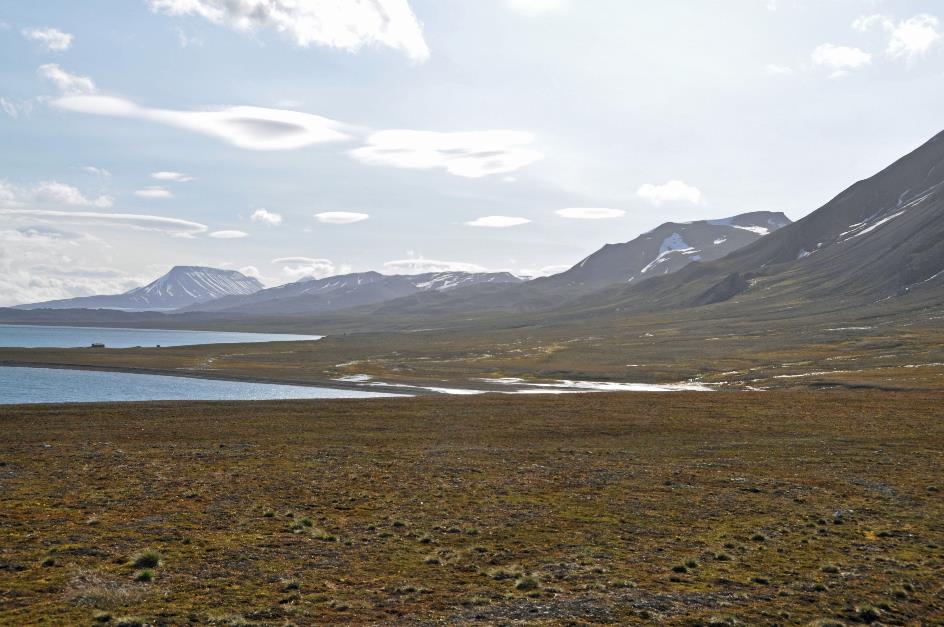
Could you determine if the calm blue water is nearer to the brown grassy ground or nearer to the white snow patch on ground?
the white snow patch on ground

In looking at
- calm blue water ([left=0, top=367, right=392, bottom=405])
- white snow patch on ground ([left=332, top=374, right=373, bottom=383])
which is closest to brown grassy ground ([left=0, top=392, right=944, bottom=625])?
calm blue water ([left=0, top=367, right=392, bottom=405])

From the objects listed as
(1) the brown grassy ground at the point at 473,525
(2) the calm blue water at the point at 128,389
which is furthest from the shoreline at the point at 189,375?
(1) the brown grassy ground at the point at 473,525

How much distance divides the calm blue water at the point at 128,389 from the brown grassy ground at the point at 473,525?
119 ft

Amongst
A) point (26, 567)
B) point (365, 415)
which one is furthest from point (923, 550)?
point (365, 415)

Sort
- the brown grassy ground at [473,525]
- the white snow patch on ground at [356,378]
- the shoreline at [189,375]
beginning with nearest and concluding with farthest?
the brown grassy ground at [473,525] < the shoreline at [189,375] < the white snow patch on ground at [356,378]

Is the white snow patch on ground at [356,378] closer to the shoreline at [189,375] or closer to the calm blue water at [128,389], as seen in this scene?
the shoreline at [189,375]

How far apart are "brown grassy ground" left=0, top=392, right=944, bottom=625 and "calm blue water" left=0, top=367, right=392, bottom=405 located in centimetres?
3615

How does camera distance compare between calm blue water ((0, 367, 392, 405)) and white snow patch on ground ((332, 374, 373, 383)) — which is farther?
white snow patch on ground ((332, 374, 373, 383))

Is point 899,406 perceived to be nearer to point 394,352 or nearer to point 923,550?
point 923,550

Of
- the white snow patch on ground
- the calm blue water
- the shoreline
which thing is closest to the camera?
the calm blue water

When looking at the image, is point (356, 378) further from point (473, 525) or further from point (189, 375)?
point (473, 525)

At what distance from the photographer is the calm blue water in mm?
83500

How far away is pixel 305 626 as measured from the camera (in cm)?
1488

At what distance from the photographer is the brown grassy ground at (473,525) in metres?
16.5
